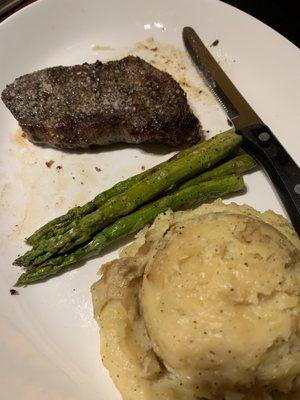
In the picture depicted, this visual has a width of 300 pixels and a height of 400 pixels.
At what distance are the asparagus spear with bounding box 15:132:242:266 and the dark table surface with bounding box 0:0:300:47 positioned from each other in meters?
1.69

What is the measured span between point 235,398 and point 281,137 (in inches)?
81.1

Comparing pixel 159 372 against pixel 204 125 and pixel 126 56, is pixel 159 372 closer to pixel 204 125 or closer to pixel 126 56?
pixel 204 125

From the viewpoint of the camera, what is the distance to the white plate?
10.5 ft

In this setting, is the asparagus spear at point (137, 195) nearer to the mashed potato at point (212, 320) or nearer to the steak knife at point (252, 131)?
the steak knife at point (252, 131)

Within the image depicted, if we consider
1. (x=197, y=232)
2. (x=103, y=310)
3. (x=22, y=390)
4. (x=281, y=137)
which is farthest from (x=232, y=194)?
(x=22, y=390)

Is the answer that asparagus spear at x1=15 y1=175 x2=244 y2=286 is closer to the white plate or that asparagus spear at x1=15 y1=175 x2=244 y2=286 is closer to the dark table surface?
the white plate

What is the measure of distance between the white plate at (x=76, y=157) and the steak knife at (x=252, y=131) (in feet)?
Result: 0.42

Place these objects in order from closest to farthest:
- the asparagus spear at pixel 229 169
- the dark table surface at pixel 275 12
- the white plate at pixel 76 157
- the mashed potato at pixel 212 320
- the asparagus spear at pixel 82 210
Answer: the mashed potato at pixel 212 320, the white plate at pixel 76 157, the asparagus spear at pixel 82 210, the asparagus spear at pixel 229 169, the dark table surface at pixel 275 12

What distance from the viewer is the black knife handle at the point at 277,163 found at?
3.52m

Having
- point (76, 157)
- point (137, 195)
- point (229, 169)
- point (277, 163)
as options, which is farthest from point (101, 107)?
point (277, 163)

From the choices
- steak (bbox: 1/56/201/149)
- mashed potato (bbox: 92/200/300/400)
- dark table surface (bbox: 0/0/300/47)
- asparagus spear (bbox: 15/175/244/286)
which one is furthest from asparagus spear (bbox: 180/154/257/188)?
dark table surface (bbox: 0/0/300/47)

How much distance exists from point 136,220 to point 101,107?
3.29ft

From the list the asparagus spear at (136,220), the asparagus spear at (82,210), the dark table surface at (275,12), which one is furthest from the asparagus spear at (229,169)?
the dark table surface at (275,12)

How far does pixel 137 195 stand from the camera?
12.1ft
